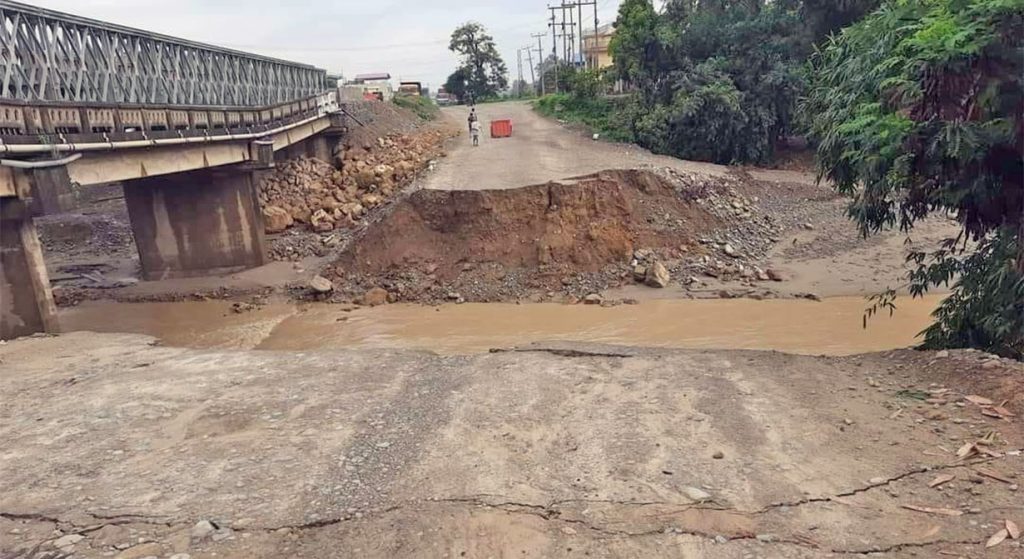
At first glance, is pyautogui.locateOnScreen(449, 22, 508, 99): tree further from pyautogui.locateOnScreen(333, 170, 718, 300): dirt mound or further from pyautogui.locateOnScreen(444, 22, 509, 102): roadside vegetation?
pyautogui.locateOnScreen(333, 170, 718, 300): dirt mound

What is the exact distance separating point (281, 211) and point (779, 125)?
2094 cm

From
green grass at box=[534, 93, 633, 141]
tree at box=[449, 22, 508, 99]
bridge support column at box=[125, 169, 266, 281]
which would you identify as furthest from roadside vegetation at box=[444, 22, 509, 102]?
bridge support column at box=[125, 169, 266, 281]

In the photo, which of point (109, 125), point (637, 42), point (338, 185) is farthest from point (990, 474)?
point (637, 42)

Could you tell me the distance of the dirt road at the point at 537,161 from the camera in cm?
2170

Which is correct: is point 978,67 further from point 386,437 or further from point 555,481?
point 386,437

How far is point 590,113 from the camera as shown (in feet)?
124

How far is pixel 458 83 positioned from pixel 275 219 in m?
48.3

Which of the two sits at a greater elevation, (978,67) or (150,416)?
(978,67)

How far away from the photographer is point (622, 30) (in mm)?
31688

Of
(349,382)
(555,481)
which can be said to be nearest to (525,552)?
(555,481)

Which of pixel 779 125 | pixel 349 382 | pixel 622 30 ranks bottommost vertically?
pixel 349 382

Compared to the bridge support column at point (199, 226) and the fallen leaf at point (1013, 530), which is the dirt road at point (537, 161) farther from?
the fallen leaf at point (1013, 530)

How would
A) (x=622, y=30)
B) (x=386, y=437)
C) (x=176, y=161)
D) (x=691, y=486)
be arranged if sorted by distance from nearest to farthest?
(x=691, y=486) → (x=386, y=437) → (x=176, y=161) → (x=622, y=30)

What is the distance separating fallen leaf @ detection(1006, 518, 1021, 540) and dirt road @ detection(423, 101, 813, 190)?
17.1 m
